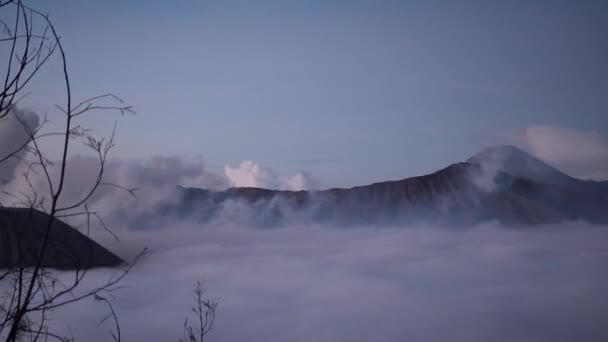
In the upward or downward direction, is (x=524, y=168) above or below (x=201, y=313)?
above

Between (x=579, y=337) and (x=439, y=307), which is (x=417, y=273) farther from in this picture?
(x=579, y=337)

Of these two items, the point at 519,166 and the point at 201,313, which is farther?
the point at 519,166

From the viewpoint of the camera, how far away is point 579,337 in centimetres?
12138

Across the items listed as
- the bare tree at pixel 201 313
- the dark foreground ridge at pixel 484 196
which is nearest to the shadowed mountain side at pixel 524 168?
the dark foreground ridge at pixel 484 196

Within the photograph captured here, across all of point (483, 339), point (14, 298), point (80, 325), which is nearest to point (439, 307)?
point (483, 339)

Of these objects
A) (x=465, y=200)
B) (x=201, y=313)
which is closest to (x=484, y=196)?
(x=465, y=200)

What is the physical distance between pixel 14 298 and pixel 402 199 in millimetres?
184034

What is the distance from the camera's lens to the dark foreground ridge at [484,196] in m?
154

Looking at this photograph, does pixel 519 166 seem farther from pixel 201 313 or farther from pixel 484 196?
pixel 201 313

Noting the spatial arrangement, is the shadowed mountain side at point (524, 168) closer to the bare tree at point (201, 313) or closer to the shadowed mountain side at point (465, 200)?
the shadowed mountain side at point (465, 200)

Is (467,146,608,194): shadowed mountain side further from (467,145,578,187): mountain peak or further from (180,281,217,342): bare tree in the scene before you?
(180,281,217,342): bare tree

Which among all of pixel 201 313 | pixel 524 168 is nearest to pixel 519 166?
pixel 524 168

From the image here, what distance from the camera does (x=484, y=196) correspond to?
172000 millimetres

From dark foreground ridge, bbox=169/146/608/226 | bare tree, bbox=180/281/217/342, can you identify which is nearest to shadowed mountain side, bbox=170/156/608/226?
dark foreground ridge, bbox=169/146/608/226
